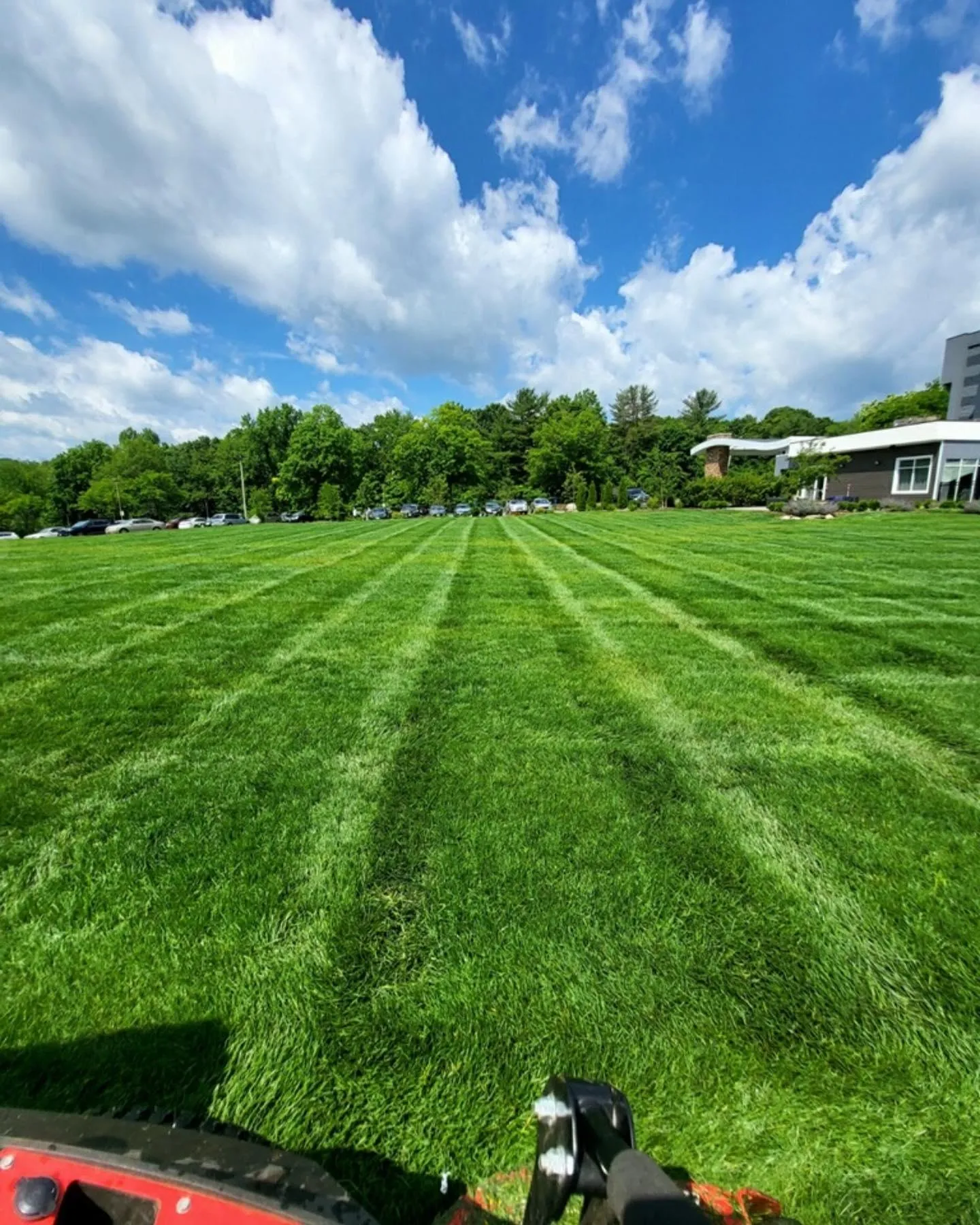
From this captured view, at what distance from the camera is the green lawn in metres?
1.54

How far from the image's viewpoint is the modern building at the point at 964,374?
4653cm

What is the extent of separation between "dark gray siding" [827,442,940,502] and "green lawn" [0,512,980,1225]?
3019 cm

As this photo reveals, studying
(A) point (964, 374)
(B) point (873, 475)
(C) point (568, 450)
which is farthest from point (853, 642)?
(A) point (964, 374)

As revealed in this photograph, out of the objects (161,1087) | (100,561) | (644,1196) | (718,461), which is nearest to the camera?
(644,1196)

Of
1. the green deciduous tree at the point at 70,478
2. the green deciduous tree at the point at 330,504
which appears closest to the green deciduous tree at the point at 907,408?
the green deciduous tree at the point at 330,504

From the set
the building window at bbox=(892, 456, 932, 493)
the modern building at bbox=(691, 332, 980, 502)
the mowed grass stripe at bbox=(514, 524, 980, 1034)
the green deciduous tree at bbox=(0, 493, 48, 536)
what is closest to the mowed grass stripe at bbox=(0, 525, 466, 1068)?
the mowed grass stripe at bbox=(514, 524, 980, 1034)

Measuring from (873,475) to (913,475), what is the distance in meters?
2.11

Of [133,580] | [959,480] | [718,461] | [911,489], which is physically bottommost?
[133,580]

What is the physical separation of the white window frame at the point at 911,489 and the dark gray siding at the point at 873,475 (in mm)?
35

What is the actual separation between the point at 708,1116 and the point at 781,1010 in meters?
0.46

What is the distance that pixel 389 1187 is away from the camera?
137cm

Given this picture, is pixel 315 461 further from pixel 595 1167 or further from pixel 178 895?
pixel 595 1167

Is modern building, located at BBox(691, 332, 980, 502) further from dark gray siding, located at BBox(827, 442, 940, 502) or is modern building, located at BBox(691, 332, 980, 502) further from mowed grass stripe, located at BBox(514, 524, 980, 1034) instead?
mowed grass stripe, located at BBox(514, 524, 980, 1034)

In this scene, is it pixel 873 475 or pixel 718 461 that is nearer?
pixel 873 475
